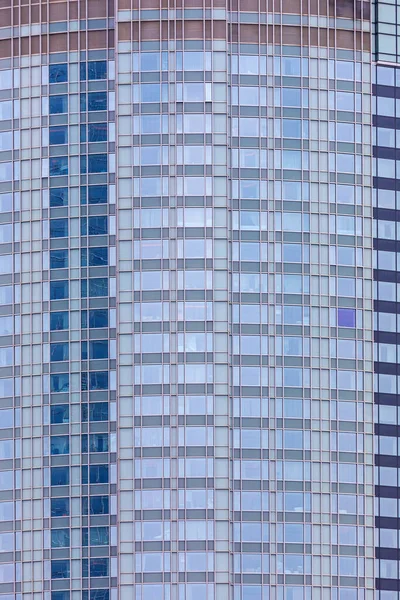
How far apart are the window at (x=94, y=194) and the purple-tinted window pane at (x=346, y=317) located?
68.9 ft

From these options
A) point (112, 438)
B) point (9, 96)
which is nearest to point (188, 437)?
point (112, 438)

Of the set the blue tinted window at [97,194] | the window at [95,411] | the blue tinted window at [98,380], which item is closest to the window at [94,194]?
the blue tinted window at [97,194]

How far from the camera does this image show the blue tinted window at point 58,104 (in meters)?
163

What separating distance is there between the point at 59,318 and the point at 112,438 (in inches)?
417

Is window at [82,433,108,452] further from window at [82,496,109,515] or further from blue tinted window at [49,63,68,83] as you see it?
blue tinted window at [49,63,68,83]

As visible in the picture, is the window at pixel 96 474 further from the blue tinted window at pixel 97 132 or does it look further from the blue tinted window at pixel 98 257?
the blue tinted window at pixel 97 132

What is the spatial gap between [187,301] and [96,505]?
57.5ft

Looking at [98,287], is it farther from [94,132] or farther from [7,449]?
[7,449]

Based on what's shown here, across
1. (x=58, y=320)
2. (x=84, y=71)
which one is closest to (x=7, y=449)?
(x=58, y=320)

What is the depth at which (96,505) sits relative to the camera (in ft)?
515

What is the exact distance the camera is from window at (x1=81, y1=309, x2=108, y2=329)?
159 metres

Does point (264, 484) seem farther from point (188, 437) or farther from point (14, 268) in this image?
point (14, 268)

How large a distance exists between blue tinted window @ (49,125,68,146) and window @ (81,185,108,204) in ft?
14.5

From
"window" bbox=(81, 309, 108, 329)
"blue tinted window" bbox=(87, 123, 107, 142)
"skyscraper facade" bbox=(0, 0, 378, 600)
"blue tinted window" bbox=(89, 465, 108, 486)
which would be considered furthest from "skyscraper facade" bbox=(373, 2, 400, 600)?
"blue tinted window" bbox=(87, 123, 107, 142)
